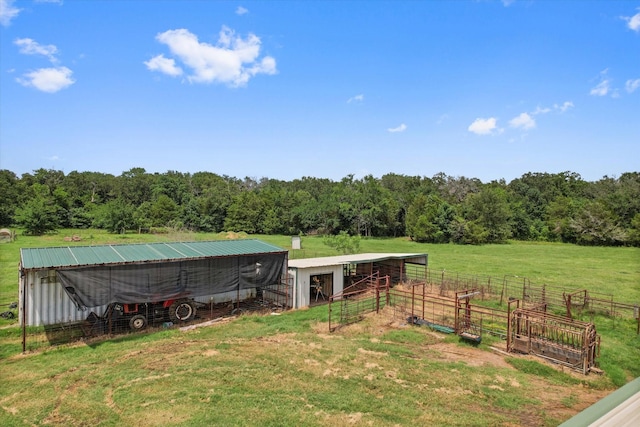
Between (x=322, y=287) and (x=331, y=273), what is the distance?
983mm

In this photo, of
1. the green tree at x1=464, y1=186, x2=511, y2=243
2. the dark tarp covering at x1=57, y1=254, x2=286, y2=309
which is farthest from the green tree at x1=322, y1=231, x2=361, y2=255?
the green tree at x1=464, y1=186, x2=511, y2=243

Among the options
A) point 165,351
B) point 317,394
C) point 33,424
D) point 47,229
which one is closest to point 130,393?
point 33,424

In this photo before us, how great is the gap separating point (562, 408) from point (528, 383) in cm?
169

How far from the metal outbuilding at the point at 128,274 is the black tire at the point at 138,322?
2.39 feet

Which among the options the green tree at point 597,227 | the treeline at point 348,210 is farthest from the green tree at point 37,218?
the green tree at point 597,227

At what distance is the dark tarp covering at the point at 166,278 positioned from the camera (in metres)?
13.2

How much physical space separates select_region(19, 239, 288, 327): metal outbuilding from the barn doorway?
266 cm

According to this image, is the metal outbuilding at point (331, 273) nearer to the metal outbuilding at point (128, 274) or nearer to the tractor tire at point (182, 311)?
the metal outbuilding at point (128, 274)

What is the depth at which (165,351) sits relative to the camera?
38.5 ft

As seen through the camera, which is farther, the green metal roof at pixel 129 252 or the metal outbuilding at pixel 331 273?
the metal outbuilding at pixel 331 273

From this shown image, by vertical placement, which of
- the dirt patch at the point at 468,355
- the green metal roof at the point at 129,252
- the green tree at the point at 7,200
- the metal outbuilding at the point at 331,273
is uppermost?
the green tree at the point at 7,200

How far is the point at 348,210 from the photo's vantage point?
57469mm

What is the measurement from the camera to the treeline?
4660cm

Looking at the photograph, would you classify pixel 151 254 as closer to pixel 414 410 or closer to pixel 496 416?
pixel 414 410
